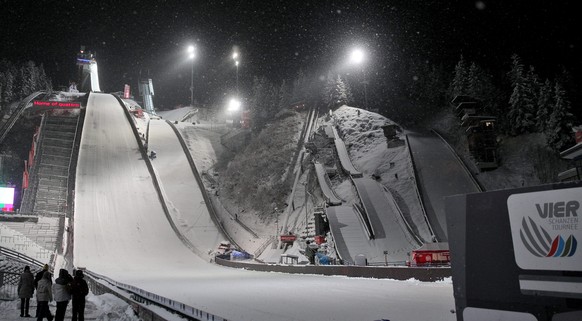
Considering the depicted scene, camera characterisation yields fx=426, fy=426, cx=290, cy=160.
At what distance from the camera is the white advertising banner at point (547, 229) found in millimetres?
3082

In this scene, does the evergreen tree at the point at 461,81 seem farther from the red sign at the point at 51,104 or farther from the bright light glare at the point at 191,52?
the red sign at the point at 51,104

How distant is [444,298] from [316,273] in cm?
1076

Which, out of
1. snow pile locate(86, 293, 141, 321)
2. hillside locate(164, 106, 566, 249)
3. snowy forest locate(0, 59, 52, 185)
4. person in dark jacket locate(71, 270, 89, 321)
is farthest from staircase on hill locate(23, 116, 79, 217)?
person in dark jacket locate(71, 270, 89, 321)

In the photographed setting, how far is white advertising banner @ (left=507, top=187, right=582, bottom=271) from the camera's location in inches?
121

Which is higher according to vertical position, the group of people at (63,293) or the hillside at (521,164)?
the hillside at (521,164)

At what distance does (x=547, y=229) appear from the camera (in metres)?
3.24

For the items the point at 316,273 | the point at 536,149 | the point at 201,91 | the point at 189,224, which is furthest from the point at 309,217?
the point at 201,91

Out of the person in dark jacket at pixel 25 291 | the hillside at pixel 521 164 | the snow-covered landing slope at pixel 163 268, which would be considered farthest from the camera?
the hillside at pixel 521 164

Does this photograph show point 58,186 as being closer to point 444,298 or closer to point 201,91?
point 444,298

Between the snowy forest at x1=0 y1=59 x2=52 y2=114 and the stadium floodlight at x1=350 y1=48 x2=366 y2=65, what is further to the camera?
the snowy forest at x1=0 y1=59 x2=52 y2=114

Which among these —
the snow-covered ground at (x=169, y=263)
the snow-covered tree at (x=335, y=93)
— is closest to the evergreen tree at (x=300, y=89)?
the snow-covered tree at (x=335, y=93)

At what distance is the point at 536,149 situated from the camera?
39.7 meters

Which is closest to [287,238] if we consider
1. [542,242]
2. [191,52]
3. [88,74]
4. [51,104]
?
[542,242]

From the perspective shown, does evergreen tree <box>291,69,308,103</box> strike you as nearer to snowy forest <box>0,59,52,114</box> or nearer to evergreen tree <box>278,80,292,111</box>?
evergreen tree <box>278,80,292,111</box>
